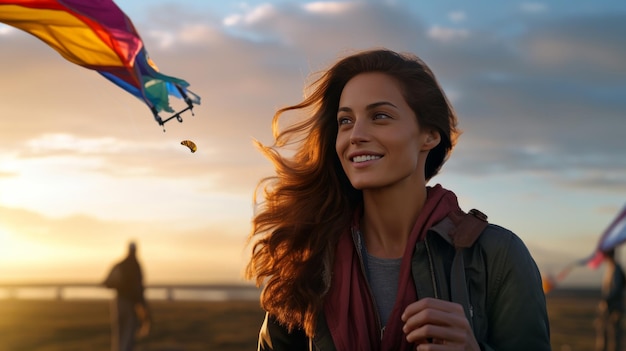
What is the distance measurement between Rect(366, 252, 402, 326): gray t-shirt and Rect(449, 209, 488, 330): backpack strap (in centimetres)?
31

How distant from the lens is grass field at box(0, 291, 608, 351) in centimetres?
1802

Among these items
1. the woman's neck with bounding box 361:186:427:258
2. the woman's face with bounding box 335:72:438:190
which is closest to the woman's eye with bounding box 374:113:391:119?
the woman's face with bounding box 335:72:438:190

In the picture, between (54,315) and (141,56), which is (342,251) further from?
(54,315)

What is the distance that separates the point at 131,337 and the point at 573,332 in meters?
12.1

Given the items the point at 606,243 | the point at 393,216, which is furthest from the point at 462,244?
the point at 606,243

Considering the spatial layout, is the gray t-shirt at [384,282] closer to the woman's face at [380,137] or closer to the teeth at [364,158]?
the woman's face at [380,137]

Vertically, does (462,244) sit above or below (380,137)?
below

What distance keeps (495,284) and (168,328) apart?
19066 millimetres

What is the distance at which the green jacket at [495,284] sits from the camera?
3.35 meters

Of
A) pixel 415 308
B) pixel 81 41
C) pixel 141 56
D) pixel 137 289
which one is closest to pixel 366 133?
pixel 415 308

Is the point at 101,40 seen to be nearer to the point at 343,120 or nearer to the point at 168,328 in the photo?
the point at 343,120

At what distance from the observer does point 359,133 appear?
3684 mm

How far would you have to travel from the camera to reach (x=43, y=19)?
4238 mm

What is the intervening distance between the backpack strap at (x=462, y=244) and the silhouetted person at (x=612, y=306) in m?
12.3
